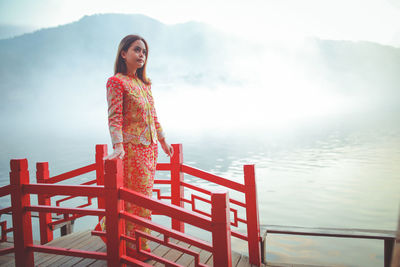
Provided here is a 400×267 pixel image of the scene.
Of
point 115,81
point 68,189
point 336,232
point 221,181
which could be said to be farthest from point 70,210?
point 336,232

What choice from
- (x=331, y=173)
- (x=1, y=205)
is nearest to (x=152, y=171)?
(x=1, y=205)

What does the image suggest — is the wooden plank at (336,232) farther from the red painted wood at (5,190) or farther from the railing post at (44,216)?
the railing post at (44,216)

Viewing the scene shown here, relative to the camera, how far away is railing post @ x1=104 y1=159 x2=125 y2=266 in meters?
1.55

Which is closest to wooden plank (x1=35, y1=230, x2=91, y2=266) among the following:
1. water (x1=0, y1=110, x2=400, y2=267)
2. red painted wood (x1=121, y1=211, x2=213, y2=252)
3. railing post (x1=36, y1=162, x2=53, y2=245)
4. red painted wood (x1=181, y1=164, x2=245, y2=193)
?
railing post (x1=36, y1=162, x2=53, y2=245)

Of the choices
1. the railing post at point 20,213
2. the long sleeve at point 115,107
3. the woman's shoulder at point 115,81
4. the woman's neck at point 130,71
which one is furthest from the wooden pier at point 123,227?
the woman's neck at point 130,71

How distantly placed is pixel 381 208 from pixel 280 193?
15.6 feet

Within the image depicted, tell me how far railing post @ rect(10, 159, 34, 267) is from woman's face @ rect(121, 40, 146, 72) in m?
0.86

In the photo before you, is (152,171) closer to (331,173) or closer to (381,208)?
(381,208)

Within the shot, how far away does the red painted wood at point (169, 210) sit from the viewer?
135 cm

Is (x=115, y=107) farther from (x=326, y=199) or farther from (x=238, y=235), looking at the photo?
(x=326, y=199)

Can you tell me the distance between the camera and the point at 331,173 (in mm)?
18359

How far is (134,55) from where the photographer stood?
191cm

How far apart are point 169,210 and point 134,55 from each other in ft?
3.36

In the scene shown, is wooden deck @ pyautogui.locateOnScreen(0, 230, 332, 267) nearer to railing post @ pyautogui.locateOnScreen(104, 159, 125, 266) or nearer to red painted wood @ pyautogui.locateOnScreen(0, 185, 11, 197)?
railing post @ pyautogui.locateOnScreen(104, 159, 125, 266)
